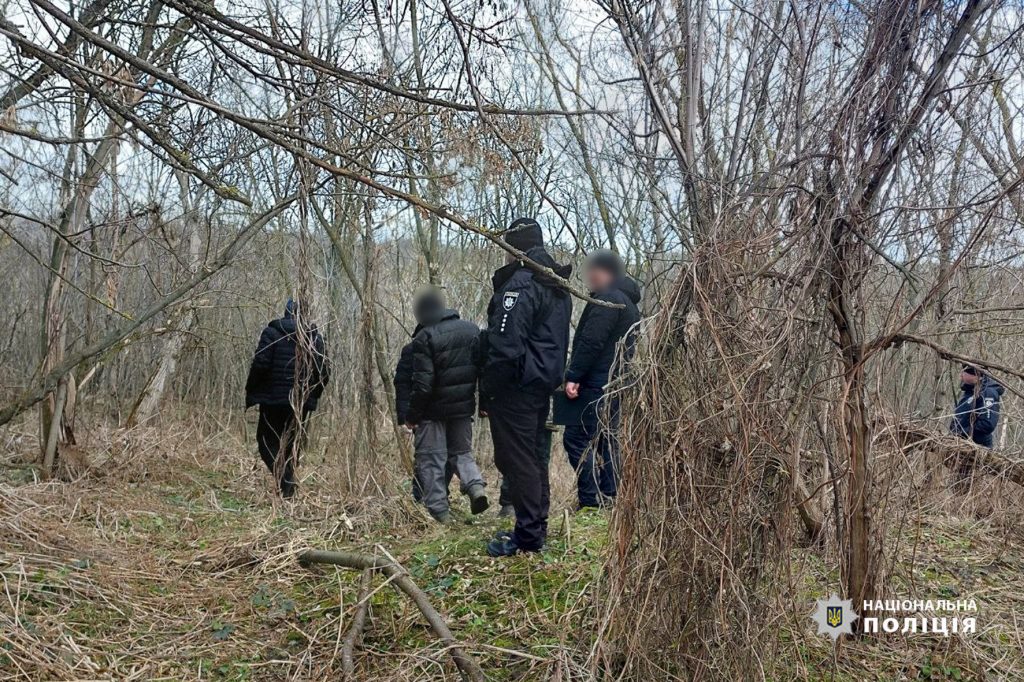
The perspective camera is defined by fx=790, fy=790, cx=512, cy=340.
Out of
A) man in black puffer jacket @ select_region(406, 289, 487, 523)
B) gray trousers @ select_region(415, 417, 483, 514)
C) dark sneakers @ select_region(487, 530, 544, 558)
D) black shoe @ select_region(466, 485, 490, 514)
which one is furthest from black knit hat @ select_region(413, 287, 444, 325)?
dark sneakers @ select_region(487, 530, 544, 558)

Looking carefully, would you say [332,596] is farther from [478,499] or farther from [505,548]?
[478,499]

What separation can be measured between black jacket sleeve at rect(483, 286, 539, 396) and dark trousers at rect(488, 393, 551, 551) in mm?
117

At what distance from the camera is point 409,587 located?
388 centimetres

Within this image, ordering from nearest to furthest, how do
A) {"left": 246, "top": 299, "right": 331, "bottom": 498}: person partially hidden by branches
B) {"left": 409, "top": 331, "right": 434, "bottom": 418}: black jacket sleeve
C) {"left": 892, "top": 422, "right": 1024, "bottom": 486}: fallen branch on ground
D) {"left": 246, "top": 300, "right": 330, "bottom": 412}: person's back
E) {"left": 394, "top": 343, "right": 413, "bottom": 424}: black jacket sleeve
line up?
{"left": 892, "top": 422, "right": 1024, "bottom": 486}: fallen branch on ground
{"left": 409, "top": 331, "right": 434, "bottom": 418}: black jacket sleeve
{"left": 394, "top": 343, "right": 413, "bottom": 424}: black jacket sleeve
{"left": 246, "top": 299, "right": 331, "bottom": 498}: person partially hidden by branches
{"left": 246, "top": 300, "right": 330, "bottom": 412}: person's back

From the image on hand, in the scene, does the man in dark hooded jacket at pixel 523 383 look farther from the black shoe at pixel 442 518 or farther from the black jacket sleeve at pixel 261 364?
the black jacket sleeve at pixel 261 364

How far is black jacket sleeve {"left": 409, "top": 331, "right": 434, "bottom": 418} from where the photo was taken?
5.56 m

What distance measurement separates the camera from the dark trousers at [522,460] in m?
4.45

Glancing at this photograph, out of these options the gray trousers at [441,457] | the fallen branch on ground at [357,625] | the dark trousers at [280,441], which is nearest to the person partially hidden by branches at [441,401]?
the gray trousers at [441,457]

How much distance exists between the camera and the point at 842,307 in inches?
135

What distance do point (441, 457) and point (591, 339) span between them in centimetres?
144

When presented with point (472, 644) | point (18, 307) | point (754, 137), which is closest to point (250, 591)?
point (472, 644)

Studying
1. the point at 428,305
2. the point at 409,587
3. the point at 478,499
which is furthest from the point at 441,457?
the point at 409,587

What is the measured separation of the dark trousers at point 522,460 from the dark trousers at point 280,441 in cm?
251

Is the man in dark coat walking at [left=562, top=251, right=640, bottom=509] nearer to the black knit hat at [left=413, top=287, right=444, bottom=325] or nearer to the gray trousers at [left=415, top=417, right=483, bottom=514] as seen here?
the gray trousers at [left=415, top=417, right=483, bottom=514]
